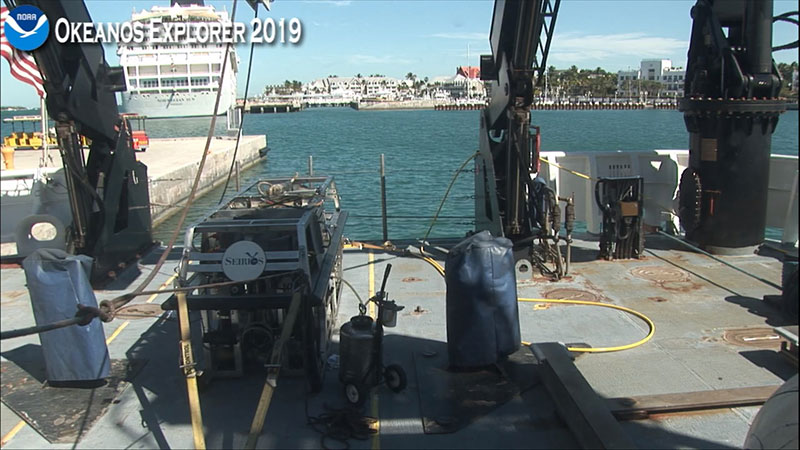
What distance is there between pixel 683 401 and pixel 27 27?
8072 millimetres

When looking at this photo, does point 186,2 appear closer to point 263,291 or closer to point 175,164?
point 263,291

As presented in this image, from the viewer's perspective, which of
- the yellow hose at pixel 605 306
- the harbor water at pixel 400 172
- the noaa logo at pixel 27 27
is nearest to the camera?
the noaa logo at pixel 27 27

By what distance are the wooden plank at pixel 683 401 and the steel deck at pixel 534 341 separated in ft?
→ 0.22

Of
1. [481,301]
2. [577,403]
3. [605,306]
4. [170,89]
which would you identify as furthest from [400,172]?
→ [170,89]

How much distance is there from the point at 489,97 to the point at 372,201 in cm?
1500

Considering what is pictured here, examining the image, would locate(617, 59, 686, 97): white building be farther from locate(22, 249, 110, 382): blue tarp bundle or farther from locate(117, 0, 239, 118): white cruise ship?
locate(22, 249, 110, 382): blue tarp bundle

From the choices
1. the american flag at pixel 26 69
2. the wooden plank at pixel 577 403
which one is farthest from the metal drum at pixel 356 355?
the american flag at pixel 26 69

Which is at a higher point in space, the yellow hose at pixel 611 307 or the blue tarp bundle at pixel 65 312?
the blue tarp bundle at pixel 65 312

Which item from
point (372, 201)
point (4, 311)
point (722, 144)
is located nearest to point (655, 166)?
point (722, 144)

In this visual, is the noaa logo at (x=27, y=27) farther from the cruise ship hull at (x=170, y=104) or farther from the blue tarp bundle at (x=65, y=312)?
the cruise ship hull at (x=170, y=104)

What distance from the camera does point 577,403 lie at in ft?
16.7

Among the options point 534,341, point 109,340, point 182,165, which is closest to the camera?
point 534,341

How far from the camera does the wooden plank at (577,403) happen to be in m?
4.61

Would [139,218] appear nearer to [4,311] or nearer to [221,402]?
[221,402]
